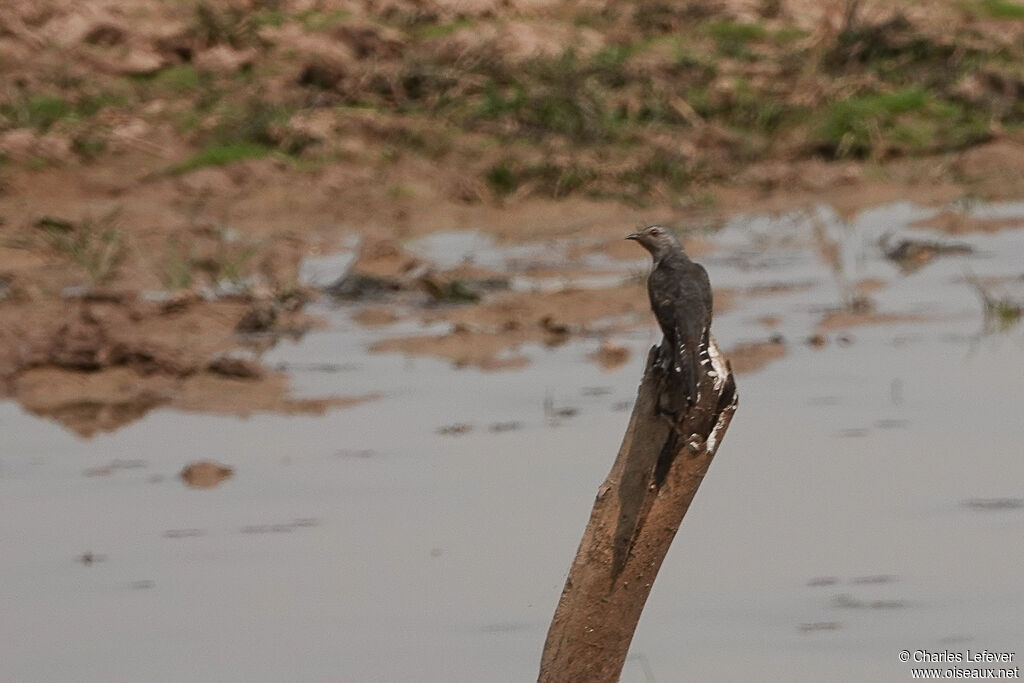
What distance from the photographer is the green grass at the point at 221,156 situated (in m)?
12.6

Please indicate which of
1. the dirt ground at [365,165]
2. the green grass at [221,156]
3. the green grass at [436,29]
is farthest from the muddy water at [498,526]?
the green grass at [436,29]

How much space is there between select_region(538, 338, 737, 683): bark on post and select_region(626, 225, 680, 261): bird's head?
66 cm

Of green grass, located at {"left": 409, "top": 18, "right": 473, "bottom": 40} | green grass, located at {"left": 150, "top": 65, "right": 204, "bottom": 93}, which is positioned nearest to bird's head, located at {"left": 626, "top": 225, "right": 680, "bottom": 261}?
green grass, located at {"left": 150, "top": 65, "right": 204, "bottom": 93}

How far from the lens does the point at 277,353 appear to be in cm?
871

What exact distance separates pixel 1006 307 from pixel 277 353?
325cm

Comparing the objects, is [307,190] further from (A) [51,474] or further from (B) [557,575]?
(B) [557,575]

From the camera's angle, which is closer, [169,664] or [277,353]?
[169,664]

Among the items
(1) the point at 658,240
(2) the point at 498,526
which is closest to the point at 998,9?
(2) the point at 498,526

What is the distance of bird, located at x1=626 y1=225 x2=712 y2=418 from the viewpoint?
11.3ft

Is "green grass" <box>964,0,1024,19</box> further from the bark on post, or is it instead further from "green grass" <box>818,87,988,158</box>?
the bark on post

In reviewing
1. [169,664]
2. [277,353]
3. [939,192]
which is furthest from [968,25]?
[169,664]

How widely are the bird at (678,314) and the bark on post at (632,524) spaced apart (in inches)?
0.9

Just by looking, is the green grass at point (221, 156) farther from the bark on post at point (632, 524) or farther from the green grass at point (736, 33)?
the bark on post at point (632, 524)

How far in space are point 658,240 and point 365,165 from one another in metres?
8.60
